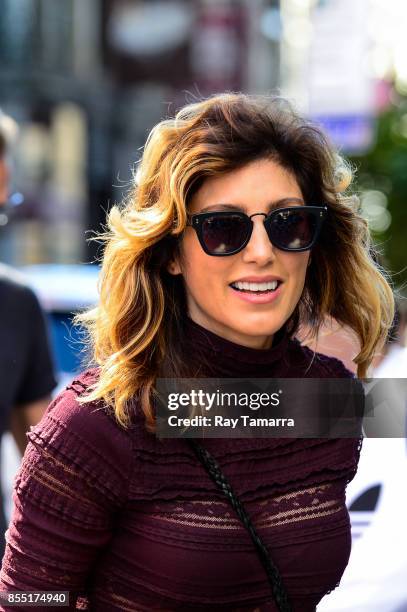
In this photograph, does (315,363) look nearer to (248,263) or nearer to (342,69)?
(248,263)

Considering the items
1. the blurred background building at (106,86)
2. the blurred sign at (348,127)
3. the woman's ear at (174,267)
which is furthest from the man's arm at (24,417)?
the blurred background building at (106,86)

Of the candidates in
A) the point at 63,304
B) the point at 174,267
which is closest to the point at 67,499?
the point at 174,267

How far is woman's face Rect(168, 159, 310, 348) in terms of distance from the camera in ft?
5.73

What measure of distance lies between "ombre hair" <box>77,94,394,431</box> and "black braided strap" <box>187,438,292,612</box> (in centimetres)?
11

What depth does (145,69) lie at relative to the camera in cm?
2459

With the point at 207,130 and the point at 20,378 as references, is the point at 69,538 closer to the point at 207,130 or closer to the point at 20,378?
the point at 207,130

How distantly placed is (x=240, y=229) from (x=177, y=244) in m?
0.15

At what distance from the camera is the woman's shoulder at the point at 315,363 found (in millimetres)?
1877

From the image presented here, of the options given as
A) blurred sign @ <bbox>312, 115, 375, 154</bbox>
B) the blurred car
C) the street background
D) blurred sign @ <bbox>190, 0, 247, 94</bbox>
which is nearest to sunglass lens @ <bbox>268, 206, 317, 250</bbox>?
the blurred car

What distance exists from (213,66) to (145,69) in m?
2.75

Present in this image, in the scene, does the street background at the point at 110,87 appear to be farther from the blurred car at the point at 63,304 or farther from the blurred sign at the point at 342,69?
the blurred car at the point at 63,304

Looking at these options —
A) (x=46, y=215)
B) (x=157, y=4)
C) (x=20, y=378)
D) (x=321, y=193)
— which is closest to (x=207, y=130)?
(x=321, y=193)

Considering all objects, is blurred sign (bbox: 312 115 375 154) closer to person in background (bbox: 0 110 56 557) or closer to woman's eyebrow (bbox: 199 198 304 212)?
person in background (bbox: 0 110 56 557)

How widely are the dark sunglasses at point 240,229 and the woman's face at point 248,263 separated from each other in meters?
0.01
